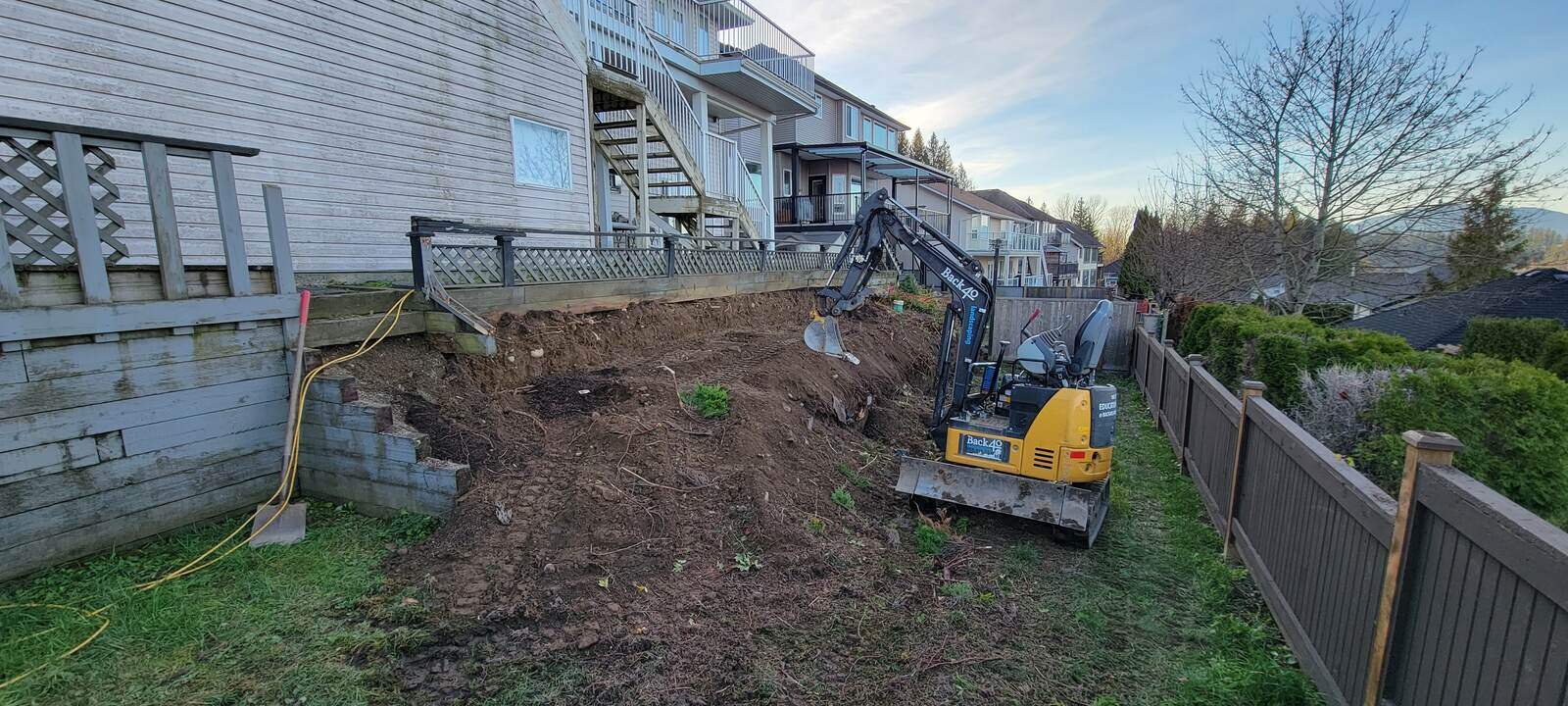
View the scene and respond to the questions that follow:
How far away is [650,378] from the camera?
22.1ft

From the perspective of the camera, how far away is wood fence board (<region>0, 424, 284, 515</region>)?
12.9ft

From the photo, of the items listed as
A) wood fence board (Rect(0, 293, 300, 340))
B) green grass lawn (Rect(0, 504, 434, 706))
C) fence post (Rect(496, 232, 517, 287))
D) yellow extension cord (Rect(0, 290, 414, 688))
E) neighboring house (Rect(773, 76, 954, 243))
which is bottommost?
green grass lawn (Rect(0, 504, 434, 706))

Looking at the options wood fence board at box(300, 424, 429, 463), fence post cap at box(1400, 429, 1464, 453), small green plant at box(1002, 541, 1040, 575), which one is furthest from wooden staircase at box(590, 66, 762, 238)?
fence post cap at box(1400, 429, 1464, 453)

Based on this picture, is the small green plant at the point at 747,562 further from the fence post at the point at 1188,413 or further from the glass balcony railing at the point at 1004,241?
the glass balcony railing at the point at 1004,241

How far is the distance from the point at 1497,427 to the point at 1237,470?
1.51 m

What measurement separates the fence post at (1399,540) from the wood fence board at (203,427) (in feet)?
22.4

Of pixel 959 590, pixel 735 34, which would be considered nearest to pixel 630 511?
pixel 959 590

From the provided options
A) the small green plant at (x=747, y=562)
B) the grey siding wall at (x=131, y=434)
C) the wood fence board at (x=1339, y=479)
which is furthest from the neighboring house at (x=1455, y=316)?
the grey siding wall at (x=131, y=434)

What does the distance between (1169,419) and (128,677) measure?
998 centimetres

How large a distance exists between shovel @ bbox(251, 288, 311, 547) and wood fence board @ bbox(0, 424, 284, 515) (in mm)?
195

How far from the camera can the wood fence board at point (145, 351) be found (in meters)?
4.00

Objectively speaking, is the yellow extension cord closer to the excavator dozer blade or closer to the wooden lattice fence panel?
Result: the wooden lattice fence panel

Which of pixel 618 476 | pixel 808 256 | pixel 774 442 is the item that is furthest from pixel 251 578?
pixel 808 256

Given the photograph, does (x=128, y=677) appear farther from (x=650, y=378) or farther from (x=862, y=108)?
(x=862, y=108)
